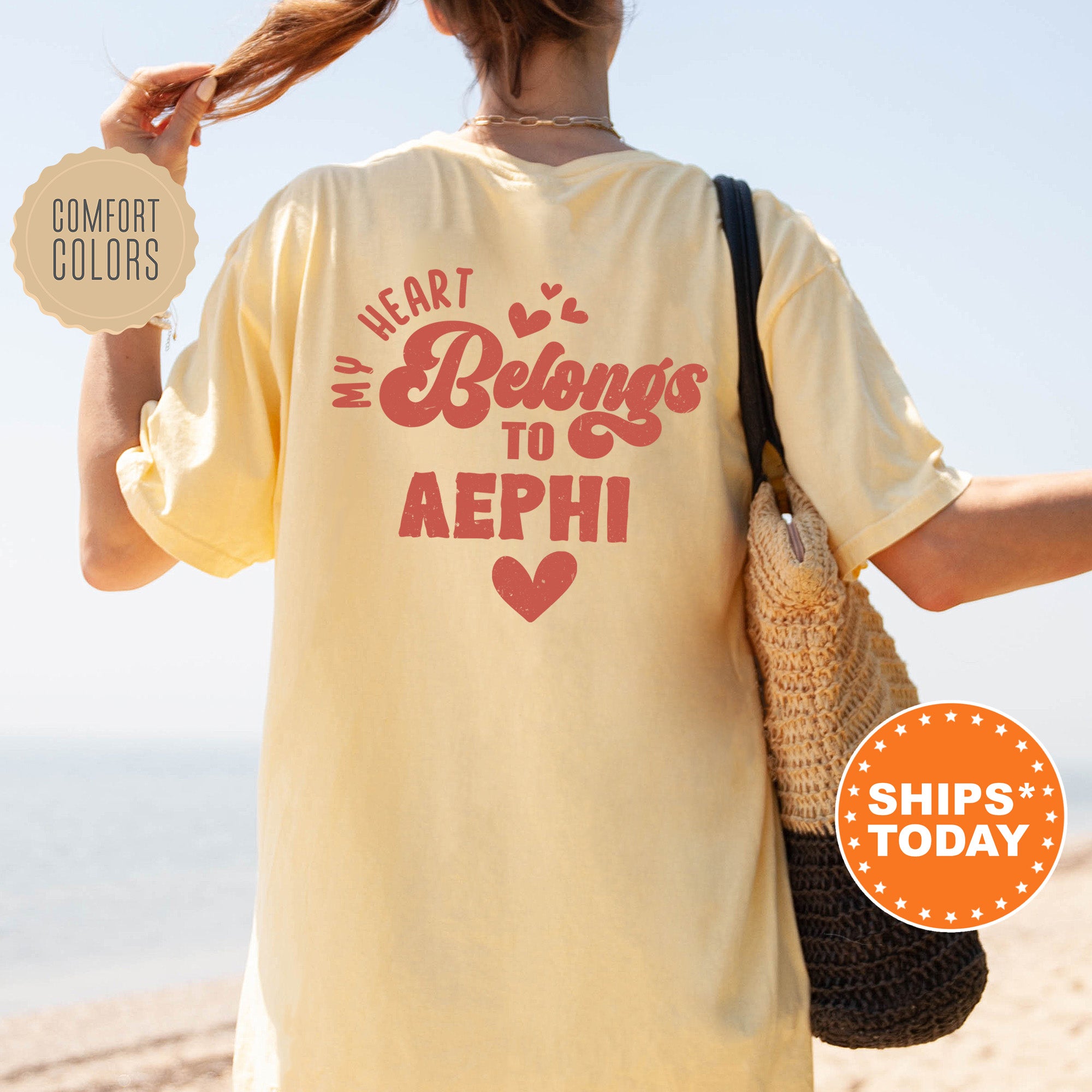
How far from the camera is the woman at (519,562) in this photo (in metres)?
1.00

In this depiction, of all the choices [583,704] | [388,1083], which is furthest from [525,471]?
[388,1083]

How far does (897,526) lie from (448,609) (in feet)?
1.37

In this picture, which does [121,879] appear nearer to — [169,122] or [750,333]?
[169,122]

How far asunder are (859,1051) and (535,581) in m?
5.20

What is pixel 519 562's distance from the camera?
1044 mm

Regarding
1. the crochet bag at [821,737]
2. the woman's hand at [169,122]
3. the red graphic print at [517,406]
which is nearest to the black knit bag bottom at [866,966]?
the crochet bag at [821,737]

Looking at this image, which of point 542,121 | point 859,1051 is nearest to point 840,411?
point 542,121

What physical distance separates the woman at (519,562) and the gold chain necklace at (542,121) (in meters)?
0.05

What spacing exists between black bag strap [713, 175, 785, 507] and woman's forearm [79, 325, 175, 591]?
59 cm

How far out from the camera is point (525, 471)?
3.46 feet

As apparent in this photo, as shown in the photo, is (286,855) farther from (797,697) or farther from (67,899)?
(67,899)

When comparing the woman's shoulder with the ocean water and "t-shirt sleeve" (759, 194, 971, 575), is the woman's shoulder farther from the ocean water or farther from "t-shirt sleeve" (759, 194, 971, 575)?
the ocean water

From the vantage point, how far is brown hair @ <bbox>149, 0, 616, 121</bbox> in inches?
45.6

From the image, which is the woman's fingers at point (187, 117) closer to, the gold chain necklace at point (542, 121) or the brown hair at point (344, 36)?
the brown hair at point (344, 36)
